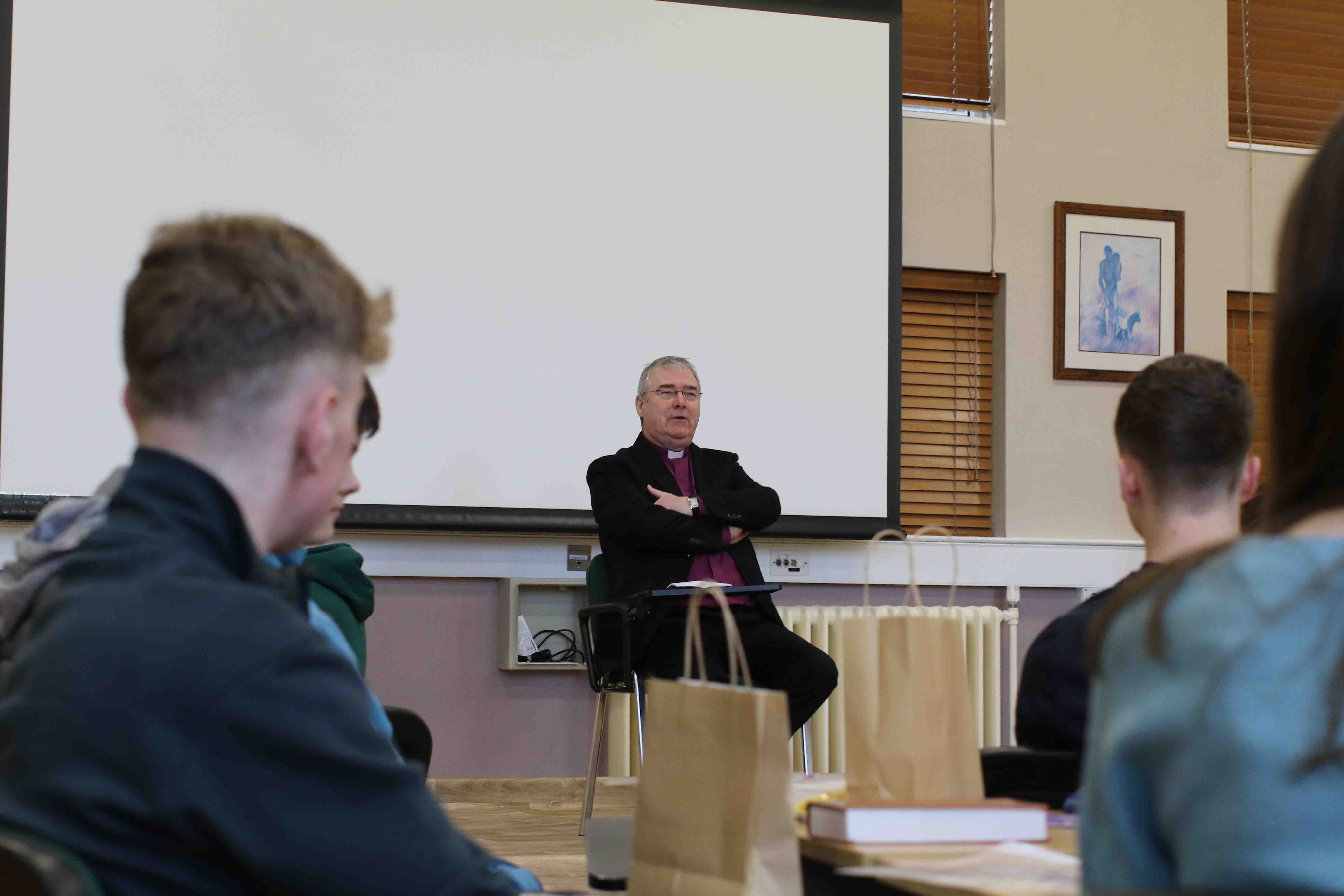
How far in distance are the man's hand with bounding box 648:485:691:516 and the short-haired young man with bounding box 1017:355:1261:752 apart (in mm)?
2329

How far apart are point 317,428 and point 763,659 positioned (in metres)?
3.12

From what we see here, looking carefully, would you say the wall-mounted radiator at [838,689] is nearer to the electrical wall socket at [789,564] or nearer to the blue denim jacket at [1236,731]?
the electrical wall socket at [789,564]

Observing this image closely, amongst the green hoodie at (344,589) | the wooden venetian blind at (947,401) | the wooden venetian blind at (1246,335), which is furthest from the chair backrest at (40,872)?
the wooden venetian blind at (1246,335)

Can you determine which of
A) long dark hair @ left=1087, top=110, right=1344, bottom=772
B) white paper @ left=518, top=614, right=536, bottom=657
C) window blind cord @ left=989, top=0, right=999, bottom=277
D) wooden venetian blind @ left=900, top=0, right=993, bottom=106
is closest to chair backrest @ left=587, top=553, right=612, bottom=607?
white paper @ left=518, top=614, right=536, bottom=657

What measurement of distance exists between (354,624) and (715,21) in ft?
9.67

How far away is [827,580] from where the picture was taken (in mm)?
4660

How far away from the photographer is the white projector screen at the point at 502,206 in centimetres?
412

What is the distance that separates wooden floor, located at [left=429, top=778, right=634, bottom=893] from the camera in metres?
3.56

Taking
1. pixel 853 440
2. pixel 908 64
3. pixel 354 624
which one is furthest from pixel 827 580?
pixel 354 624

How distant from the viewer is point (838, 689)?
14.9ft

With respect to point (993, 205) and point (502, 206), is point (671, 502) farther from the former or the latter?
point (993, 205)

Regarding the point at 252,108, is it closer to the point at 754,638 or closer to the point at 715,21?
the point at 715,21

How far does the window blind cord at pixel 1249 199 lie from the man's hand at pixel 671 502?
245cm

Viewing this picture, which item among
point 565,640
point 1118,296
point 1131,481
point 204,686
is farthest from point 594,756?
point 204,686
